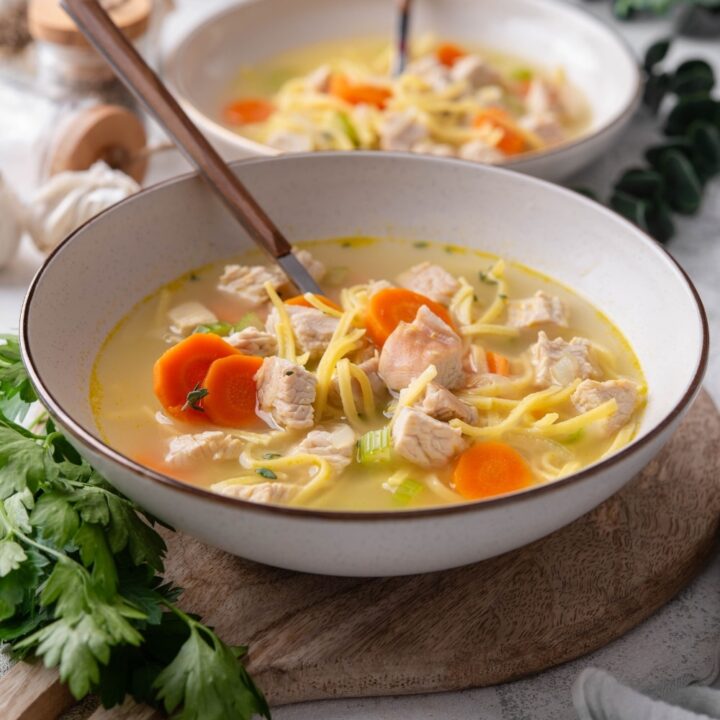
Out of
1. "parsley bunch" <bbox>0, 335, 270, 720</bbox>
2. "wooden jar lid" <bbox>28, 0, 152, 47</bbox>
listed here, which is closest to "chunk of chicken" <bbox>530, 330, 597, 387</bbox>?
"parsley bunch" <bbox>0, 335, 270, 720</bbox>

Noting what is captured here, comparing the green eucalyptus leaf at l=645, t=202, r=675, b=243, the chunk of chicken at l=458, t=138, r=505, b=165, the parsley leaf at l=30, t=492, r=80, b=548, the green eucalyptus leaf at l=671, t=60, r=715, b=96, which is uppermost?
the parsley leaf at l=30, t=492, r=80, b=548

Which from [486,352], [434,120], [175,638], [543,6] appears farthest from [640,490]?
[543,6]

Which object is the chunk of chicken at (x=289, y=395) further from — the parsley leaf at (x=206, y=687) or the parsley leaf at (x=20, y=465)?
the parsley leaf at (x=206, y=687)

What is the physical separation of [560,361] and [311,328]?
2.60 ft

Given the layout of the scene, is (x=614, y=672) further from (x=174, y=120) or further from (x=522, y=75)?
(x=522, y=75)

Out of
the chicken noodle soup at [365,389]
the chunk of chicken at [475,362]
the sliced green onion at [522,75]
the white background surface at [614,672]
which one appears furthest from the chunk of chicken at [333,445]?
the sliced green onion at [522,75]

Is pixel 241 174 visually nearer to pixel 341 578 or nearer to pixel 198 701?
pixel 341 578

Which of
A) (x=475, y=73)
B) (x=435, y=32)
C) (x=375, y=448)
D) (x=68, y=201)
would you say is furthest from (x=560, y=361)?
(x=435, y=32)

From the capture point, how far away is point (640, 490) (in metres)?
3.28

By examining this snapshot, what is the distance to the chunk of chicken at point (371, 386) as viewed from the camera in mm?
3189

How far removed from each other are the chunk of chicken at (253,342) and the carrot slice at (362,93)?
246 cm

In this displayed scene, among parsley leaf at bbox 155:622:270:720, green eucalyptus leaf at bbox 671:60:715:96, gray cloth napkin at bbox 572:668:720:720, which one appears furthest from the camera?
green eucalyptus leaf at bbox 671:60:715:96

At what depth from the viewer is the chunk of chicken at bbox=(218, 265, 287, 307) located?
3660 millimetres

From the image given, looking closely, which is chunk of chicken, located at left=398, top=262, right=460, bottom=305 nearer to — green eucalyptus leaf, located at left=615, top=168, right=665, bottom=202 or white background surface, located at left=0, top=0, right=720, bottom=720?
white background surface, located at left=0, top=0, right=720, bottom=720
